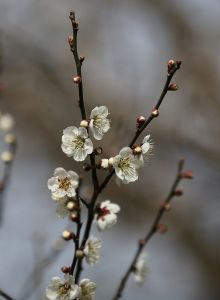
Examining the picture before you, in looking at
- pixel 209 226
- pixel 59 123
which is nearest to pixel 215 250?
pixel 209 226

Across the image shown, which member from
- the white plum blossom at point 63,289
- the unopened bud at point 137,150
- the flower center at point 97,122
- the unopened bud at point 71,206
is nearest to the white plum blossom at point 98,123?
the flower center at point 97,122

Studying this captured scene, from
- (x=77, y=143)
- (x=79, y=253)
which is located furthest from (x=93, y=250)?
(x=77, y=143)

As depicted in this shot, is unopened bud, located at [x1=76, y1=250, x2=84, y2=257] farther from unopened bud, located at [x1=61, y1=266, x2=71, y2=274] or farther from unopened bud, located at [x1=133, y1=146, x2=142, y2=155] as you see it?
unopened bud, located at [x1=133, y1=146, x2=142, y2=155]

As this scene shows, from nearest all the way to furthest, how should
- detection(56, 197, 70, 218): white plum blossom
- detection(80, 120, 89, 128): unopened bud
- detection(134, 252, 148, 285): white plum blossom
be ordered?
1. detection(80, 120, 89, 128): unopened bud
2. detection(56, 197, 70, 218): white plum blossom
3. detection(134, 252, 148, 285): white plum blossom

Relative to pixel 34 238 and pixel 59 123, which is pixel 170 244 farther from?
pixel 34 238

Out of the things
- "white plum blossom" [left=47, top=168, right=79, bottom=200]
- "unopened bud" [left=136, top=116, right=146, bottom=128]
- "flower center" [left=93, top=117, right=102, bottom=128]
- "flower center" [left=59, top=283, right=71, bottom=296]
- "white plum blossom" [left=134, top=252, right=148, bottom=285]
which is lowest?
"flower center" [left=59, top=283, right=71, bottom=296]

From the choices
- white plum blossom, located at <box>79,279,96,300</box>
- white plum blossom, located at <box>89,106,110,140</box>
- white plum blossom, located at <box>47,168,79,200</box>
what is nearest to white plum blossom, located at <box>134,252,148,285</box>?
white plum blossom, located at <box>79,279,96,300</box>
